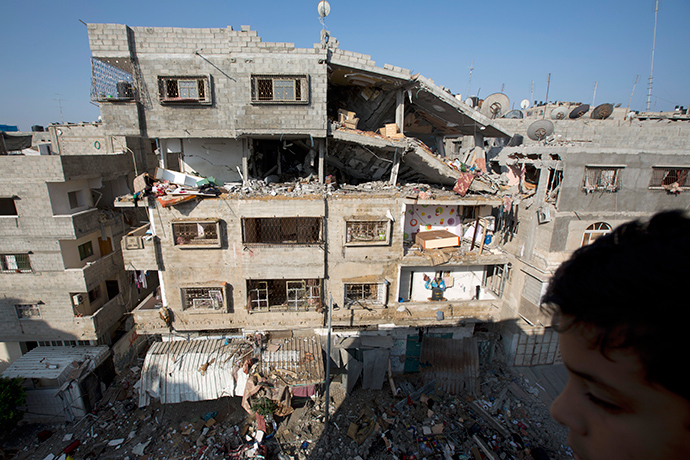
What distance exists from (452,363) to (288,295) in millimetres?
9842

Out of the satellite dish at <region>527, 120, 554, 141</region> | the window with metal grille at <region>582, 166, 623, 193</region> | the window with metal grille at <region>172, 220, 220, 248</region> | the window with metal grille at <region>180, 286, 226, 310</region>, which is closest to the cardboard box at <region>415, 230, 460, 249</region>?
the window with metal grille at <region>582, 166, 623, 193</region>

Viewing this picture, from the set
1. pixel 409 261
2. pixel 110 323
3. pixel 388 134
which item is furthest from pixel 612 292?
pixel 110 323

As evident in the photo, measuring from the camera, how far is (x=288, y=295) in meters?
15.2

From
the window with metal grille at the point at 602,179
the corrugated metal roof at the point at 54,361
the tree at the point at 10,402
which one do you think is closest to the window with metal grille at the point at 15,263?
the corrugated metal roof at the point at 54,361

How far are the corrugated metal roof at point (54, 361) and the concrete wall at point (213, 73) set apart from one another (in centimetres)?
1283

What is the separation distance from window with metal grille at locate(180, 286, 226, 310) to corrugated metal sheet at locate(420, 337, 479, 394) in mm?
11270

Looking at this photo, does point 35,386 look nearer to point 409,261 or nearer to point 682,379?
point 409,261

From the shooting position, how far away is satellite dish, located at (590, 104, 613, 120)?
65.3 ft

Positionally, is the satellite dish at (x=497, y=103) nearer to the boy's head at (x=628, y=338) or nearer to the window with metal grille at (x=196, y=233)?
the window with metal grille at (x=196, y=233)

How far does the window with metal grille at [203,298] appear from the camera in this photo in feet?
48.4

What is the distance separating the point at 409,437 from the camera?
13.7m

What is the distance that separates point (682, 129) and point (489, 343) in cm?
1612

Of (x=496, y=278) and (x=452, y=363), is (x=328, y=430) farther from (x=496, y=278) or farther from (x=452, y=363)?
(x=496, y=278)

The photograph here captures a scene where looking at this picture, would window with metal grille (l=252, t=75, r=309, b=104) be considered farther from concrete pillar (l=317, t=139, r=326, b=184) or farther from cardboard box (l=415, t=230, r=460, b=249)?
cardboard box (l=415, t=230, r=460, b=249)
